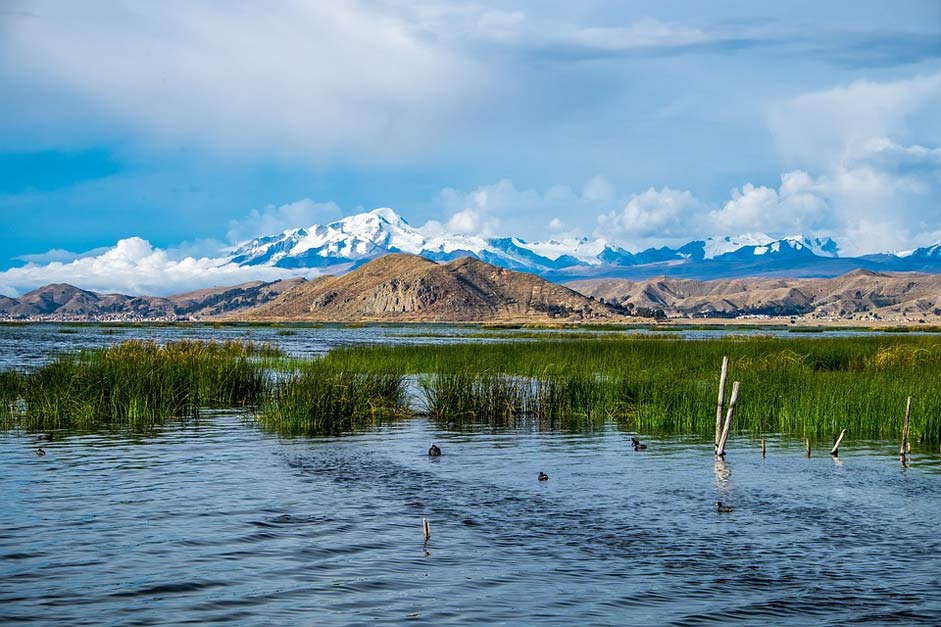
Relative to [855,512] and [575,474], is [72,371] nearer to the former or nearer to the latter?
[575,474]

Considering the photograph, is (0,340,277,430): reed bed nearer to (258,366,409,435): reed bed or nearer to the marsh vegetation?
the marsh vegetation

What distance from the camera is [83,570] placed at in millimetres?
13469

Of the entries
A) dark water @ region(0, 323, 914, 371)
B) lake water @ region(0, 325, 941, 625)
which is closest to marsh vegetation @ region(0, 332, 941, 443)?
lake water @ region(0, 325, 941, 625)

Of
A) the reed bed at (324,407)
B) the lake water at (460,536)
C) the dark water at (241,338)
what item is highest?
the dark water at (241,338)

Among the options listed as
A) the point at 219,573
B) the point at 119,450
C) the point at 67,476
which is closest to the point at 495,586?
the point at 219,573

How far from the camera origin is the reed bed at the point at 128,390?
28.5 m

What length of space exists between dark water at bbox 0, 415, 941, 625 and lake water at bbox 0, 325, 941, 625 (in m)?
0.05

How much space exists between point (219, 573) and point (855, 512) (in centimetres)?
1172

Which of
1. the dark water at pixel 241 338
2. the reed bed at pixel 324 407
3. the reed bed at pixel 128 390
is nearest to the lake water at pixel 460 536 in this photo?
the reed bed at pixel 128 390

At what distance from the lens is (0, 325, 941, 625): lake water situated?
1227cm

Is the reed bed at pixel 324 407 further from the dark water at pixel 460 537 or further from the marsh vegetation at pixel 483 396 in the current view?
the dark water at pixel 460 537

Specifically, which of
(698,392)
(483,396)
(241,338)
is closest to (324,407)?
(483,396)

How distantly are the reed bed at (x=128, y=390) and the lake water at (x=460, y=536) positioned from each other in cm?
336

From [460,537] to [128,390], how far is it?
18204 mm
